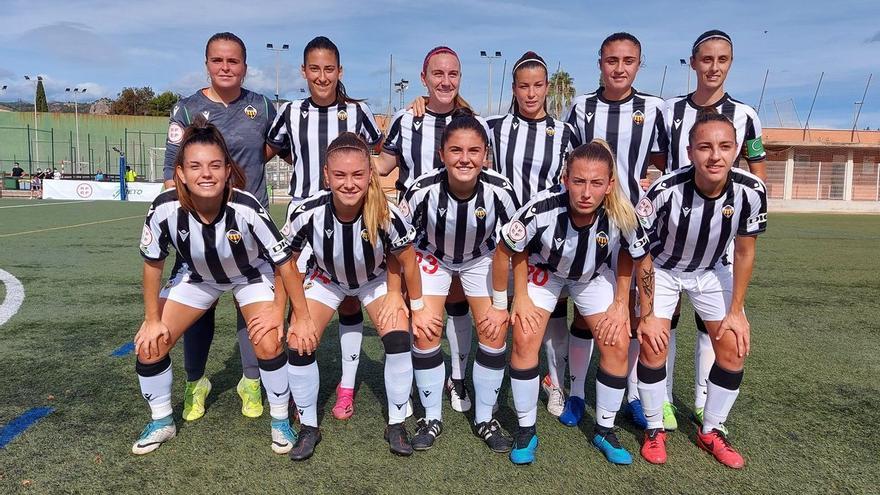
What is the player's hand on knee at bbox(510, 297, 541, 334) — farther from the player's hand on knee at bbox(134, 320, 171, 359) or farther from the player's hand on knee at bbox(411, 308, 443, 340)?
the player's hand on knee at bbox(134, 320, 171, 359)

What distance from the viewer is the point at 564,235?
294 cm

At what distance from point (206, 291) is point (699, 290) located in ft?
8.26

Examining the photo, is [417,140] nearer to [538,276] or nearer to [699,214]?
[538,276]

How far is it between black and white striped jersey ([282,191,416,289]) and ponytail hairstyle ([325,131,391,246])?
0.05 metres

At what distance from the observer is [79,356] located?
4.19 m

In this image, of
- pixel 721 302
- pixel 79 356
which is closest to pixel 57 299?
pixel 79 356

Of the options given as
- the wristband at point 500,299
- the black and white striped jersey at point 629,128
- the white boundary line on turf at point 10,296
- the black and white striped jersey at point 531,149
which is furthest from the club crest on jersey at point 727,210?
the white boundary line on turf at point 10,296

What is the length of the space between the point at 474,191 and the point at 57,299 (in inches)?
192

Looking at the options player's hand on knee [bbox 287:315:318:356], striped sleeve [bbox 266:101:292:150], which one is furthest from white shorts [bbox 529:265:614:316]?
striped sleeve [bbox 266:101:292:150]

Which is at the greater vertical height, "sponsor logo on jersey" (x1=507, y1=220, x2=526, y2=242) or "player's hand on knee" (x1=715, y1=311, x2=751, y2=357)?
"sponsor logo on jersey" (x1=507, y1=220, x2=526, y2=242)

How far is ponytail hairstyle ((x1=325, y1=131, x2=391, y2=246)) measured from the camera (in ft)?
9.48

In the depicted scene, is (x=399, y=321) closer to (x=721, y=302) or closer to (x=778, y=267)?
(x=721, y=302)

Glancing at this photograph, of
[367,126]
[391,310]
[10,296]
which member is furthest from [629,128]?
[10,296]

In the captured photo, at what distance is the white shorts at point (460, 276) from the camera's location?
323 centimetres
